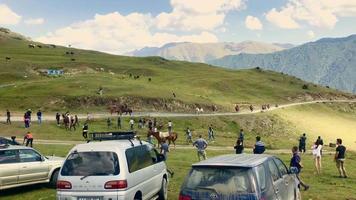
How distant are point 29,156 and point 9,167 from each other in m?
1.13

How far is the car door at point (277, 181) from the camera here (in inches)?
478

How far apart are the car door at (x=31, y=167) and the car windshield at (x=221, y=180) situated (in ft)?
31.7

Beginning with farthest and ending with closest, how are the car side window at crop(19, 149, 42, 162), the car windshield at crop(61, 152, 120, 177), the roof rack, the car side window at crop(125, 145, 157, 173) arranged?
the car side window at crop(19, 149, 42, 162), the roof rack, the car side window at crop(125, 145, 157, 173), the car windshield at crop(61, 152, 120, 177)

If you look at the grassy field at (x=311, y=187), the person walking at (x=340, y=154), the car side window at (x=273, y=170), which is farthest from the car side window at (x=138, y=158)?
the person walking at (x=340, y=154)

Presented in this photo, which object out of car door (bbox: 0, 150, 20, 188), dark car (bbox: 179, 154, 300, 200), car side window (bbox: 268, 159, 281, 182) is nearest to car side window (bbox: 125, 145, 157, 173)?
dark car (bbox: 179, 154, 300, 200)

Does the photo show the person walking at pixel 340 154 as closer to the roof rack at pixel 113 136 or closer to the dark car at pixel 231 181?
the roof rack at pixel 113 136

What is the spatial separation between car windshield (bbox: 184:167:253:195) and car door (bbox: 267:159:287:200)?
1.36 meters

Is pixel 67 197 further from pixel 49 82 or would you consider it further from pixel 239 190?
pixel 49 82

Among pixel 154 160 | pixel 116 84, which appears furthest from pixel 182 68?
pixel 154 160

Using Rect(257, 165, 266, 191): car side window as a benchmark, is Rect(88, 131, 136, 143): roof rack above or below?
above

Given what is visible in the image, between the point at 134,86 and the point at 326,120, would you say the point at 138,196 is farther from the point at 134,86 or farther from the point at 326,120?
the point at 326,120

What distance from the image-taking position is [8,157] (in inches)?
727

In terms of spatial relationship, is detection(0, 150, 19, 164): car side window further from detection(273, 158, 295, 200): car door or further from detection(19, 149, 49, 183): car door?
detection(273, 158, 295, 200): car door

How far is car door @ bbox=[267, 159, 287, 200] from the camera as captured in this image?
39.8 ft
